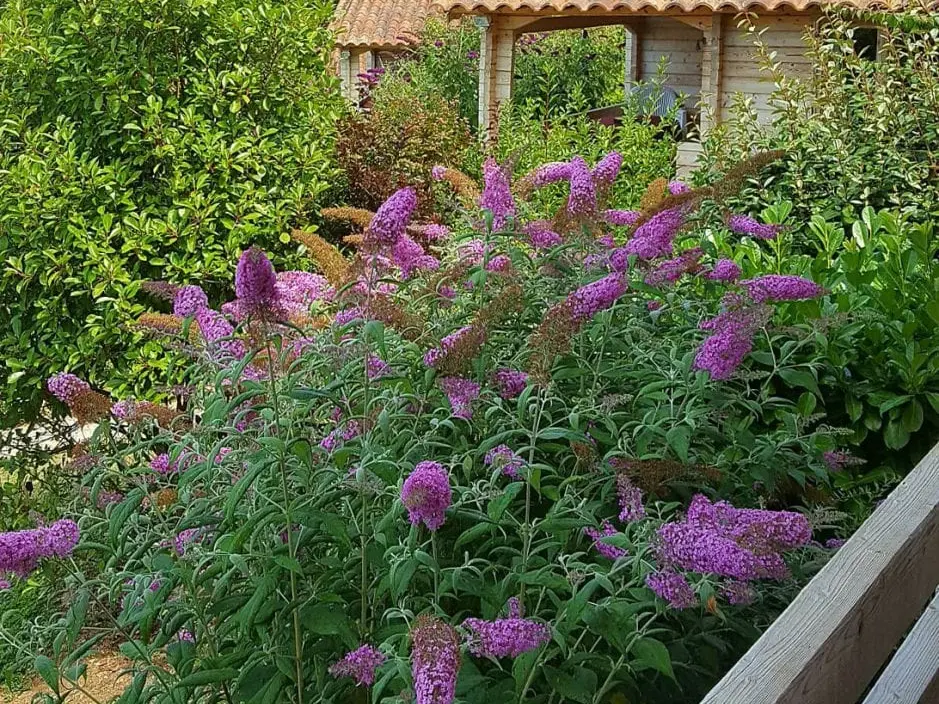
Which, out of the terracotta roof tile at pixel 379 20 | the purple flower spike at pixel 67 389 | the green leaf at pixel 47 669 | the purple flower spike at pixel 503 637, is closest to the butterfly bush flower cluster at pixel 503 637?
the purple flower spike at pixel 503 637

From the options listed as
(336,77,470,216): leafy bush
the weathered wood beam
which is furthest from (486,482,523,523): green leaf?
the weathered wood beam

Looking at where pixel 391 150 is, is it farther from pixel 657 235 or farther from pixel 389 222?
pixel 389 222

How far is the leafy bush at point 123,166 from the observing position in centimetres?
560

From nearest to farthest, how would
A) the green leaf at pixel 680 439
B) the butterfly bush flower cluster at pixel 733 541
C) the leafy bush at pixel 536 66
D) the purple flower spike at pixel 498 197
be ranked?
the butterfly bush flower cluster at pixel 733 541
the green leaf at pixel 680 439
the purple flower spike at pixel 498 197
the leafy bush at pixel 536 66

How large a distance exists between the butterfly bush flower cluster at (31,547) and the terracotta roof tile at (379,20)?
18.7m

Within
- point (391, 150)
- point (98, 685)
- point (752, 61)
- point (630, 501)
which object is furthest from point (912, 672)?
point (752, 61)

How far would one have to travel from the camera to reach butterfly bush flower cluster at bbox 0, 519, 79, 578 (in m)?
2.11

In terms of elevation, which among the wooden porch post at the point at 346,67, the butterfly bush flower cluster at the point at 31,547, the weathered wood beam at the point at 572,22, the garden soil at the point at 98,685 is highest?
the weathered wood beam at the point at 572,22

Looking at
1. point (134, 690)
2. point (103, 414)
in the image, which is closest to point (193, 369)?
point (103, 414)

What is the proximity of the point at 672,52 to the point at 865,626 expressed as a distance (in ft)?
51.1

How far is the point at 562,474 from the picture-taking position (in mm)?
2605

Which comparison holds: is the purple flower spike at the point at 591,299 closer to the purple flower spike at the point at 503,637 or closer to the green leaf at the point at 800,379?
the purple flower spike at the point at 503,637

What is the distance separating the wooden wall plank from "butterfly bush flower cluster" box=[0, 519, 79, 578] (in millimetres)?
1497

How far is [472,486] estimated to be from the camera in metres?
2.33
